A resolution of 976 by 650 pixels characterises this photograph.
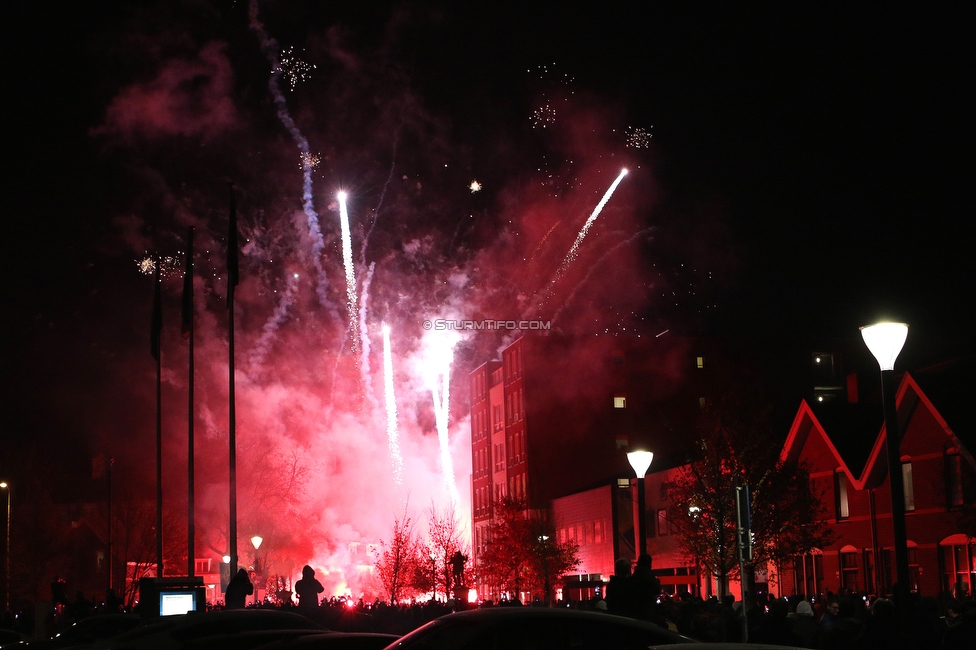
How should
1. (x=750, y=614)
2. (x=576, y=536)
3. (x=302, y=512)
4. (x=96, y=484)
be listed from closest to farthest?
(x=750, y=614) < (x=576, y=536) < (x=302, y=512) < (x=96, y=484)

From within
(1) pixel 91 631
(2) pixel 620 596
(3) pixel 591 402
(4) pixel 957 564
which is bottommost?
(4) pixel 957 564

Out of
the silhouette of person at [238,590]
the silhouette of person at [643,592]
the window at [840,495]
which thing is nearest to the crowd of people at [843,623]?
the silhouette of person at [643,592]

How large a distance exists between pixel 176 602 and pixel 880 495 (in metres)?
25.2

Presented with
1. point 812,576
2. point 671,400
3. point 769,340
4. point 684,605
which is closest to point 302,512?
point 671,400

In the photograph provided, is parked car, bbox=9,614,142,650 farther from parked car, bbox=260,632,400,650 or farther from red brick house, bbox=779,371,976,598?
red brick house, bbox=779,371,976,598

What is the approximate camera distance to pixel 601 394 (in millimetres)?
82188

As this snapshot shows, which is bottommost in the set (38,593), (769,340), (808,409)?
(38,593)

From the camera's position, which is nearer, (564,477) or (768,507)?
(768,507)

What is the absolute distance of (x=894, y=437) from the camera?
13.0 meters

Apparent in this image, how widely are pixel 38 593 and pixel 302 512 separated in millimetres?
26005

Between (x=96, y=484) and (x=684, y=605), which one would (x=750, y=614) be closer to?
(x=684, y=605)

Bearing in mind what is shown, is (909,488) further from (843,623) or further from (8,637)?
(8,637)

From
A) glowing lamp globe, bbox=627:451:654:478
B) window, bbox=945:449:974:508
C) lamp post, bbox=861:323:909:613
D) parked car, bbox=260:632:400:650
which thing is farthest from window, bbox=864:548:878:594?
parked car, bbox=260:632:400:650

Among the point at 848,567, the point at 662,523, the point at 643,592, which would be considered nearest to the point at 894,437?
the point at 643,592
